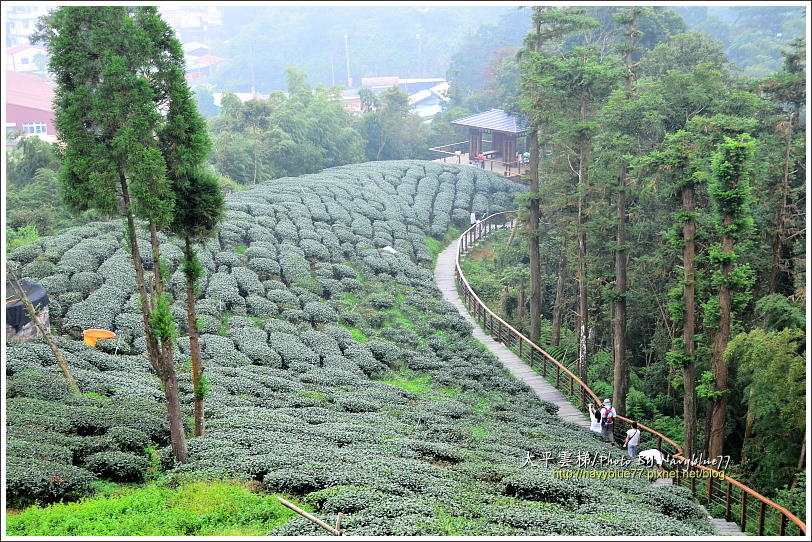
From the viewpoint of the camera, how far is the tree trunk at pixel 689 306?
15281mm

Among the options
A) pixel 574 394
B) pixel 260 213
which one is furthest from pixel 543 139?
pixel 260 213

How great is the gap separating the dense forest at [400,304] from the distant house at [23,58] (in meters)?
60.0

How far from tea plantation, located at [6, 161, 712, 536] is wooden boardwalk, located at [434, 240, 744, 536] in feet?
1.57

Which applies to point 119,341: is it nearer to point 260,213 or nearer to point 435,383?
point 435,383

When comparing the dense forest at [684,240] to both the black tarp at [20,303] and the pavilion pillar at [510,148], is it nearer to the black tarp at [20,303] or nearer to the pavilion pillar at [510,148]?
the black tarp at [20,303]

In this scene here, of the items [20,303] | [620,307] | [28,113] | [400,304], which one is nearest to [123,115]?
[20,303]

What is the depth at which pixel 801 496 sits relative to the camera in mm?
13727

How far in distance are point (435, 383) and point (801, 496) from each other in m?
9.24

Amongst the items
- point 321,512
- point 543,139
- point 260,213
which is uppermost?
point 543,139

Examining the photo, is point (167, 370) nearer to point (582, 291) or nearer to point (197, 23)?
point (582, 291)

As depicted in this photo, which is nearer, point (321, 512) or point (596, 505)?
point (321, 512)

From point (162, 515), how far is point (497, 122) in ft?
137

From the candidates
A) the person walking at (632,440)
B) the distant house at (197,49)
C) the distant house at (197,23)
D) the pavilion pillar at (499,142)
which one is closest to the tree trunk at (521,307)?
the person walking at (632,440)

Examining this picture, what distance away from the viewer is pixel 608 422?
17.7m
